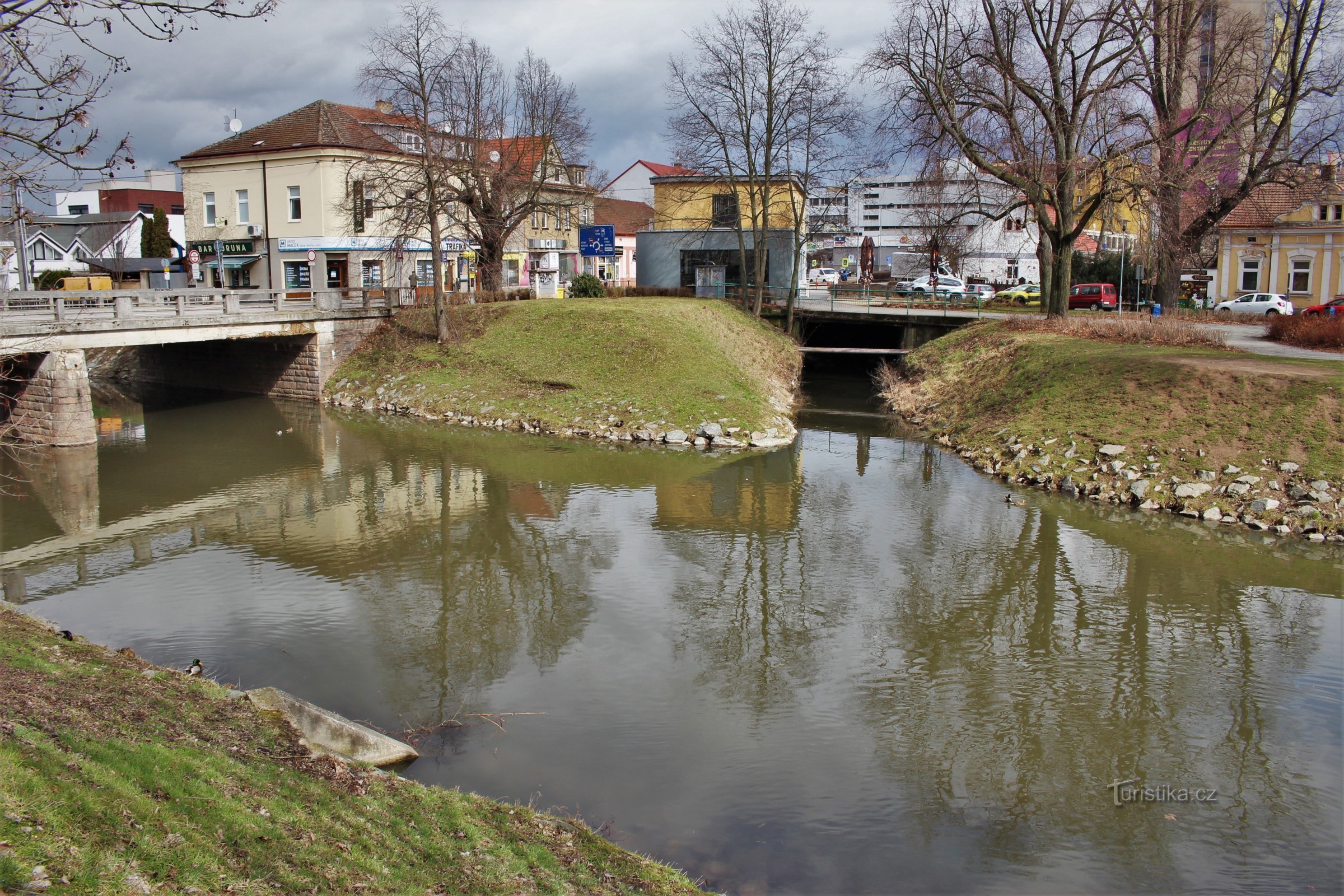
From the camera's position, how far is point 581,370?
29625mm

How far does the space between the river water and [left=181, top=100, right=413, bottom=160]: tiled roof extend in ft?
86.4

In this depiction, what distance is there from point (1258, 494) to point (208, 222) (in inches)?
1771

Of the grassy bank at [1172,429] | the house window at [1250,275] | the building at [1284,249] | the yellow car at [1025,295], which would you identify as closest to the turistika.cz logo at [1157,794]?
the grassy bank at [1172,429]

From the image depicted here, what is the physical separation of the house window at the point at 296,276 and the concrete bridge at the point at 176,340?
752cm

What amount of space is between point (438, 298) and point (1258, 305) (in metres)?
35.7

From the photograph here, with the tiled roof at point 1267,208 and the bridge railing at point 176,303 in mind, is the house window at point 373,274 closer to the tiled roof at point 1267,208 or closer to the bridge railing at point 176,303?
the bridge railing at point 176,303

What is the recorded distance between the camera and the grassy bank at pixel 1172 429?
17.2m

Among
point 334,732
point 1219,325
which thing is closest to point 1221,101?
point 1219,325

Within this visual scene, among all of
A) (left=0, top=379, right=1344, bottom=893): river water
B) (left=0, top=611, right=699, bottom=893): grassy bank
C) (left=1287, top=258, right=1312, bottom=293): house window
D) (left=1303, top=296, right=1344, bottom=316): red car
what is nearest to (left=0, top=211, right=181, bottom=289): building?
(left=0, top=379, right=1344, bottom=893): river water

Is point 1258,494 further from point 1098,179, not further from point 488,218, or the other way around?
point 488,218

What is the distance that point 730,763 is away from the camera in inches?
350

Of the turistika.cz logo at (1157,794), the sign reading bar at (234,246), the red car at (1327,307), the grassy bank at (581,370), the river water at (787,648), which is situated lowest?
the turistika.cz logo at (1157,794)

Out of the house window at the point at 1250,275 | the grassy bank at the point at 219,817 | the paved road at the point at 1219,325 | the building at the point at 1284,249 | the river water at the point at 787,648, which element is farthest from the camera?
the house window at the point at 1250,275

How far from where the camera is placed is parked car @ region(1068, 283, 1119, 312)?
146 ft
